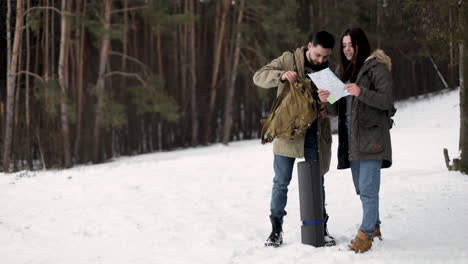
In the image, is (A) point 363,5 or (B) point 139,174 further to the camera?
(A) point 363,5

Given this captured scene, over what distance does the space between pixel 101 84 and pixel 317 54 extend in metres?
12.0

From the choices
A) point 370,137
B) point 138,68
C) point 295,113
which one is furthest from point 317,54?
point 138,68

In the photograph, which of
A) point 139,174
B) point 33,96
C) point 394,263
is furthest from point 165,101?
point 394,263

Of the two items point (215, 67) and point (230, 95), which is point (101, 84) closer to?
point (215, 67)

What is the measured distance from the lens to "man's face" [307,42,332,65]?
175 inches

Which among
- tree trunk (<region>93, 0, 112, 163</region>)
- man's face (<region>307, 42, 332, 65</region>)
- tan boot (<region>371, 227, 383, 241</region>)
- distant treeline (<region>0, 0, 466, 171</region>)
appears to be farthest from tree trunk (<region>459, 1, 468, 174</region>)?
tree trunk (<region>93, 0, 112, 163</region>)

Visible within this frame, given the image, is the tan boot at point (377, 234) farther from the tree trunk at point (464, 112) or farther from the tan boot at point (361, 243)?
the tree trunk at point (464, 112)

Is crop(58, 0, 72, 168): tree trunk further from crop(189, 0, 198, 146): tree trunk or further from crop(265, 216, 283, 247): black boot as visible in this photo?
crop(265, 216, 283, 247): black boot

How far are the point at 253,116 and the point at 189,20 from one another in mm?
5782

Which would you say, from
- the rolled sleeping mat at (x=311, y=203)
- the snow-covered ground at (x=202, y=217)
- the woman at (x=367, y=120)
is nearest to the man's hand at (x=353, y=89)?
the woman at (x=367, y=120)

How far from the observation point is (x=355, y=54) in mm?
4504

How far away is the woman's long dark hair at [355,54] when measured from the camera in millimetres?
4430

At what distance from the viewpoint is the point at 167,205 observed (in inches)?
262

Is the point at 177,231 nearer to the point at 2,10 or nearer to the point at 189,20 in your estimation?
the point at 189,20
